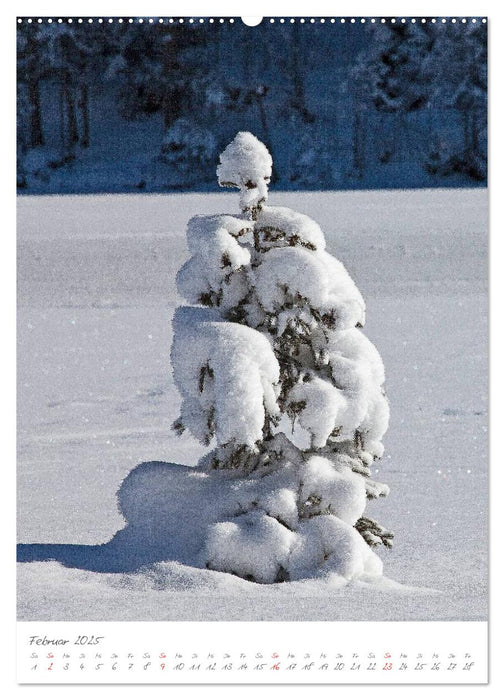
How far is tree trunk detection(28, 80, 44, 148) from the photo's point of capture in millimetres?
11008

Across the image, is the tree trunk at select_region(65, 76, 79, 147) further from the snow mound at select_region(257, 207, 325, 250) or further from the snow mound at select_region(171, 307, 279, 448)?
the snow mound at select_region(171, 307, 279, 448)

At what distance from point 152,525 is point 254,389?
4.27 ft

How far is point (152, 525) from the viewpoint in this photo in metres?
8.47

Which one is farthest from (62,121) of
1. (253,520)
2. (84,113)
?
(253,520)

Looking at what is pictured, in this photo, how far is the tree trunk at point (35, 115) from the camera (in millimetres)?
11008

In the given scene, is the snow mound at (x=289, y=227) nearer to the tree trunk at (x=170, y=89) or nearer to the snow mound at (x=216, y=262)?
the snow mound at (x=216, y=262)

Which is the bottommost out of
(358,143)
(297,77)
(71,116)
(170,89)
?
(358,143)

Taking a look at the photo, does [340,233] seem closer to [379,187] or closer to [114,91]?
[379,187]

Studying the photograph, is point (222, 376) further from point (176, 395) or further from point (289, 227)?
point (176, 395)

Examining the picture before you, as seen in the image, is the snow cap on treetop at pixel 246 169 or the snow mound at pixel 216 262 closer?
the snow mound at pixel 216 262

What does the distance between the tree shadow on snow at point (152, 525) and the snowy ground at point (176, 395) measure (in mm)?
96
